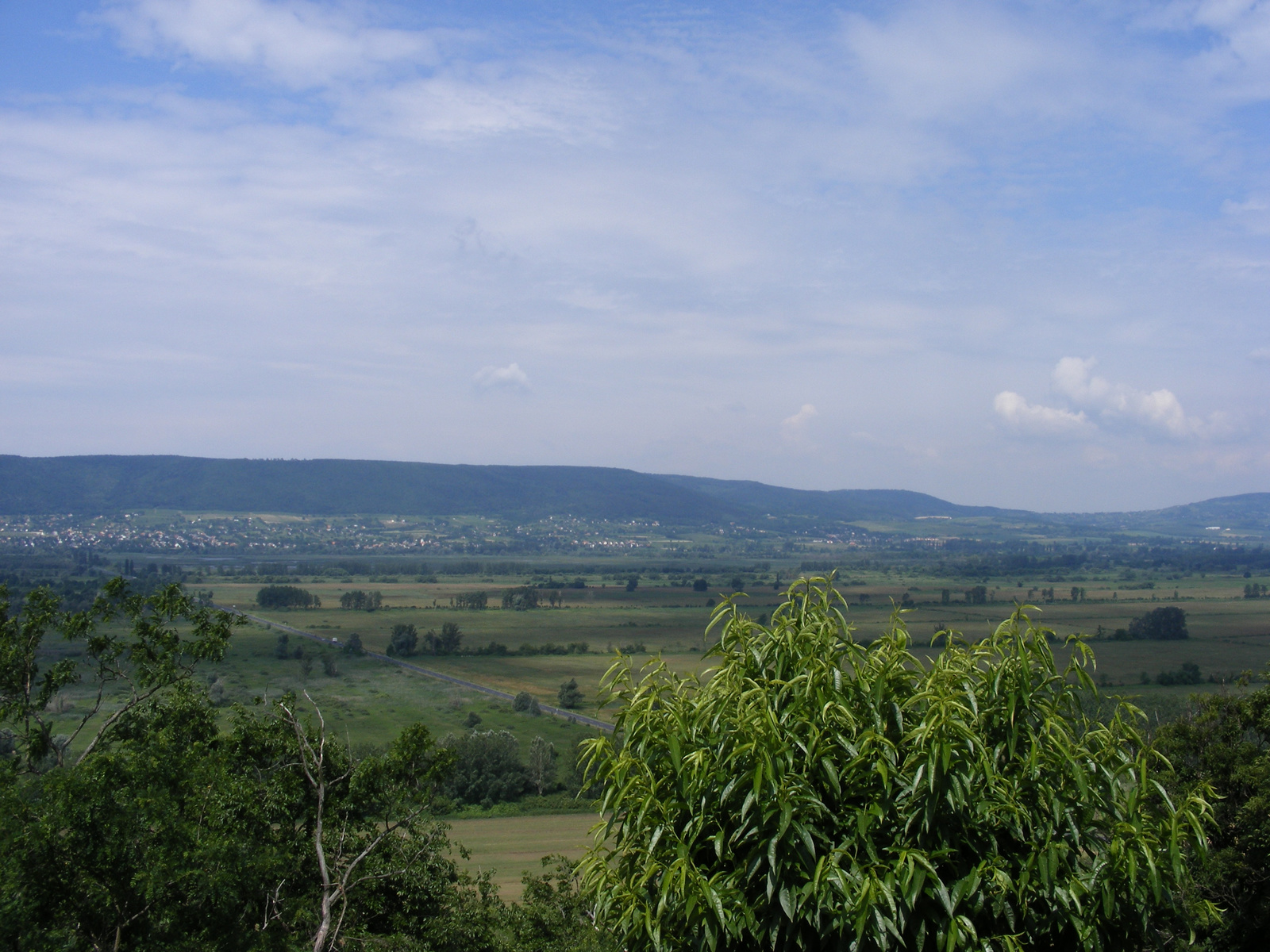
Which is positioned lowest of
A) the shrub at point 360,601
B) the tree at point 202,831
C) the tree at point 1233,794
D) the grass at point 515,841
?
the shrub at point 360,601

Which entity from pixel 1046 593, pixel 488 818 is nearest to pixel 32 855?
pixel 488 818

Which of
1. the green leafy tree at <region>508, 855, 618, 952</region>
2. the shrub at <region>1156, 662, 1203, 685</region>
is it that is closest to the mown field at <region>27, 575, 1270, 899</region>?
the shrub at <region>1156, 662, 1203, 685</region>

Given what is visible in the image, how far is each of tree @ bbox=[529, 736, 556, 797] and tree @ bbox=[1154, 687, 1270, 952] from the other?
91.6 ft

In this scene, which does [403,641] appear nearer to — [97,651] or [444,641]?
[444,641]

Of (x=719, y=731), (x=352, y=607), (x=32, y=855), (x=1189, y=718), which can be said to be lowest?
(x=352, y=607)

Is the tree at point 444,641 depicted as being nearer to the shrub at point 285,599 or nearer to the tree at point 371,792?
the shrub at point 285,599

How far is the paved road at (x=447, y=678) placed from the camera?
5800 cm

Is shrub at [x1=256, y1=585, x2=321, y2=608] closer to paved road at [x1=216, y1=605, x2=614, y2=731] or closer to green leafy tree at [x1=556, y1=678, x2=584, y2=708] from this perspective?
paved road at [x1=216, y1=605, x2=614, y2=731]

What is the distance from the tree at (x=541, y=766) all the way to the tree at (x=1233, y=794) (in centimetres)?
2793

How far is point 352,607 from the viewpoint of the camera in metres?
111

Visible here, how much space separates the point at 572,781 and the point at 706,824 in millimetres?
39303

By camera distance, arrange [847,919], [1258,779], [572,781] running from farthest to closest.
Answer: [572,781]
[1258,779]
[847,919]

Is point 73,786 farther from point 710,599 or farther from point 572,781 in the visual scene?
point 710,599

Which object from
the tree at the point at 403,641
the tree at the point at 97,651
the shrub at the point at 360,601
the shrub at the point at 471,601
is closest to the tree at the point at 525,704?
the tree at the point at 403,641
